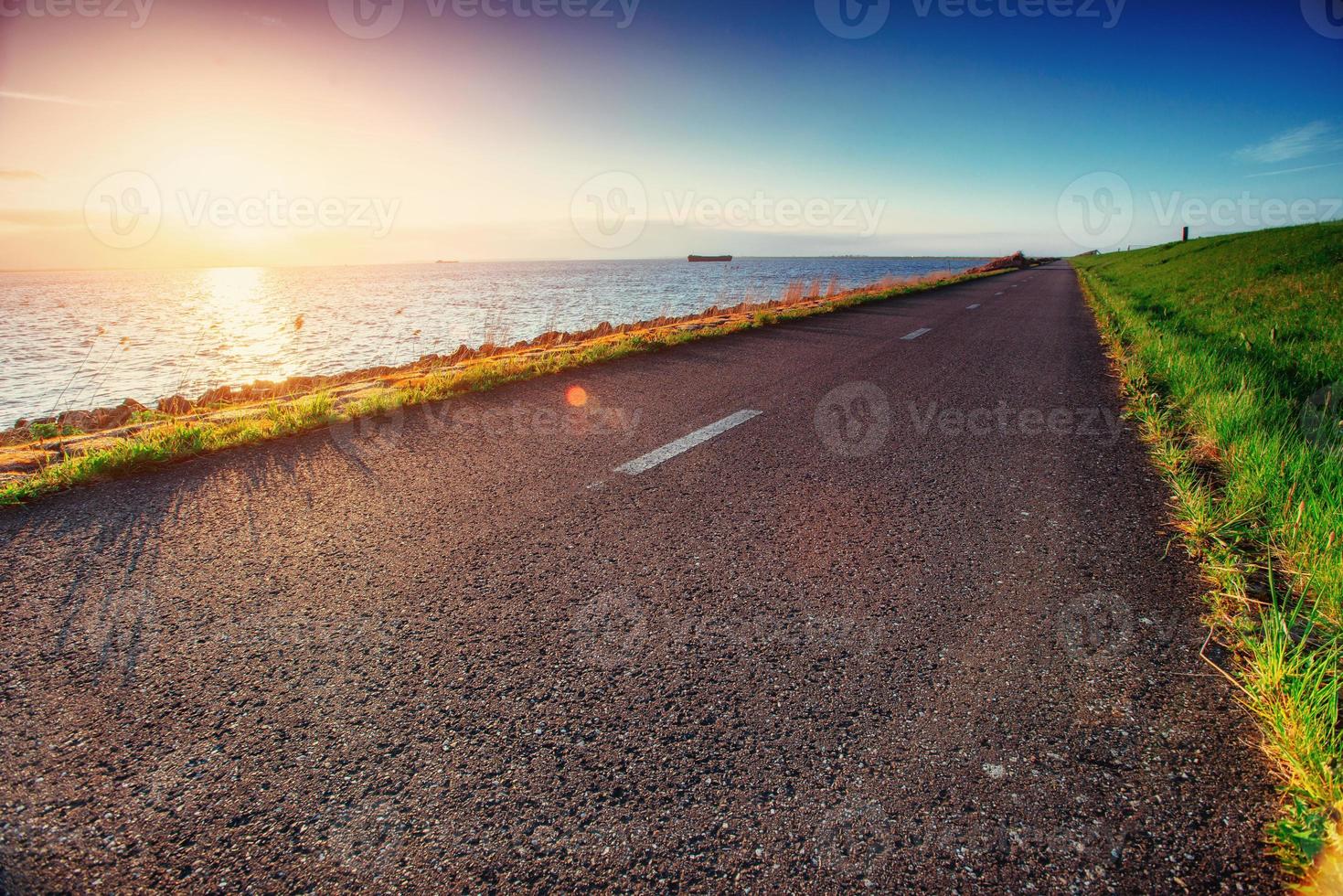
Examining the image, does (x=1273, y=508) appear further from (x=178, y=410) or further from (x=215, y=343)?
(x=215, y=343)

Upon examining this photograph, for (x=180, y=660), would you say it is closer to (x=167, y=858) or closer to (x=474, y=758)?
(x=167, y=858)

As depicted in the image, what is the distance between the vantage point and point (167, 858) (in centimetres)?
142

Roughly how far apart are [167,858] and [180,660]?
896mm

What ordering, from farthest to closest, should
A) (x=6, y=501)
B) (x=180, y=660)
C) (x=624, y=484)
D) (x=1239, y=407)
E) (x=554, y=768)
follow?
1. (x=1239, y=407)
2. (x=624, y=484)
3. (x=6, y=501)
4. (x=180, y=660)
5. (x=554, y=768)

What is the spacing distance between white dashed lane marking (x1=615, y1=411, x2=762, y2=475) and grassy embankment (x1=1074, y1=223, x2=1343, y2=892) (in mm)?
2825

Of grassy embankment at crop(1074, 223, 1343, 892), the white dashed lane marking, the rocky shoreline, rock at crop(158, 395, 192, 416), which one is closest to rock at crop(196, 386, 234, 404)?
the rocky shoreline

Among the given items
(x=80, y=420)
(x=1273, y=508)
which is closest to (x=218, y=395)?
(x=80, y=420)

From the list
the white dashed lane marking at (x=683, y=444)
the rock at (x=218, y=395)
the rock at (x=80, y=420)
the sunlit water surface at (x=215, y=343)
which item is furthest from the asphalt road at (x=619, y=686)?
the sunlit water surface at (x=215, y=343)

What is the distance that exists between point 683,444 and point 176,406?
5.68 metres

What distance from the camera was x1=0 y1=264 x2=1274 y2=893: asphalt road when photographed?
1.43m

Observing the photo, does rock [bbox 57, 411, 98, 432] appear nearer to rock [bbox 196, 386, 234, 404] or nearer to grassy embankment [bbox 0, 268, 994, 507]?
rock [bbox 196, 386, 234, 404]

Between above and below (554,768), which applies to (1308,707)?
above

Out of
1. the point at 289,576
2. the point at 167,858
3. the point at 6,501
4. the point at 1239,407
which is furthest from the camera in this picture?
the point at 1239,407

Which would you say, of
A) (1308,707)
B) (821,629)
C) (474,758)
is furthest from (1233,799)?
(474,758)
